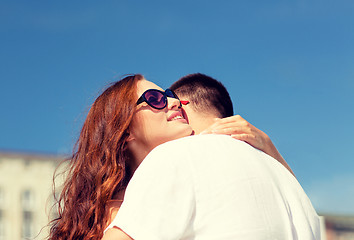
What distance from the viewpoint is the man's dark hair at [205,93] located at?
11.4ft

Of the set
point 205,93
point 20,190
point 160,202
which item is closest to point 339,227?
point 20,190

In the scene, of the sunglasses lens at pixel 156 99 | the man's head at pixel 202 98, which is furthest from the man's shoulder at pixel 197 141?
the man's head at pixel 202 98

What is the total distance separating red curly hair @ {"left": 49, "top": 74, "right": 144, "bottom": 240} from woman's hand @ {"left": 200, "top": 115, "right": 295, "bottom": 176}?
397 millimetres

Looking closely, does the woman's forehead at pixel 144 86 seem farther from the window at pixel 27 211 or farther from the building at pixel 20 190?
the window at pixel 27 211

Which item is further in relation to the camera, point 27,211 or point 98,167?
point 27,211

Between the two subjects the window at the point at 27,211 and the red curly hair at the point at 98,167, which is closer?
the red curly hair at the point at 98,167

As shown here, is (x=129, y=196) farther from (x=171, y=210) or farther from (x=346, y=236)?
(x=346, y=236)

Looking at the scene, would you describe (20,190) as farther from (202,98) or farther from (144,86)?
(144,86)

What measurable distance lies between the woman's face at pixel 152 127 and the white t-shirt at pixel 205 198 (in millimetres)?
641

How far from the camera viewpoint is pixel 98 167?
2.41 metres

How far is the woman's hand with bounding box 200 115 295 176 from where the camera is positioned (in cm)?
238

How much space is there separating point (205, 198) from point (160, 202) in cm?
15

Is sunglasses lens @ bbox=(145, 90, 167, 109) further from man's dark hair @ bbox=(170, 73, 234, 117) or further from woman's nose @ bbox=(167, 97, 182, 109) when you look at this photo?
man's dark hair @ bbox=(170, 73, 234, 117)

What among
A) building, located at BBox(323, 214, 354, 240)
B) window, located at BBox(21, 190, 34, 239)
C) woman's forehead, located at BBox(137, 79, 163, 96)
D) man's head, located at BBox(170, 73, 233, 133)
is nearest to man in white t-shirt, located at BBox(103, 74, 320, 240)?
woman's forehead, located at BBox(137, 79, 163, 96)
